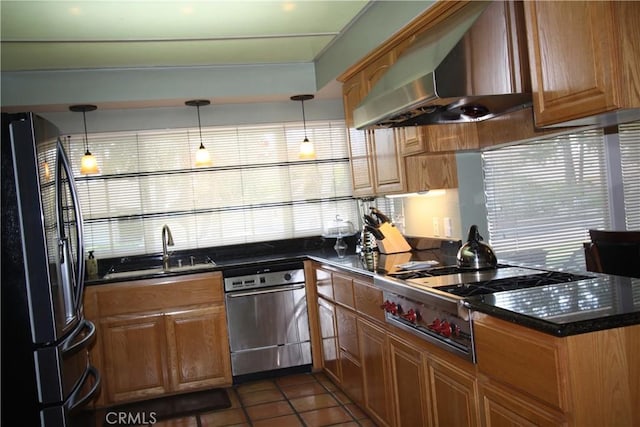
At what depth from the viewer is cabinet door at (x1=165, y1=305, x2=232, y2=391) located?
4270 millimetres

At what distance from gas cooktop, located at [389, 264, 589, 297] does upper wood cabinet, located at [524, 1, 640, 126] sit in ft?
2.07

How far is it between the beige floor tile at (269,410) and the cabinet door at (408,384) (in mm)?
1087

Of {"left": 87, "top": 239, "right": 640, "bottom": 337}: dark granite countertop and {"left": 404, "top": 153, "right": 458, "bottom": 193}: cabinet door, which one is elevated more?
{"left": 404, "top": 153, "right": 458, "bottom": 193}: cabinet door

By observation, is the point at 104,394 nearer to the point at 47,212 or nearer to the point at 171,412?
the point at 171,412

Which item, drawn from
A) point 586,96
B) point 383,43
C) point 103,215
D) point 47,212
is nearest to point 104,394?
point 103,215

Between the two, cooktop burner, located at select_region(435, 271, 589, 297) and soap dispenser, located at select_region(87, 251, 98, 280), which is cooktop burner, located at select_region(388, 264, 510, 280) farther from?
soap dispenser, located at select_region(87, 251, 98, 280)

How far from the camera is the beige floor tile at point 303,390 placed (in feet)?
13.5

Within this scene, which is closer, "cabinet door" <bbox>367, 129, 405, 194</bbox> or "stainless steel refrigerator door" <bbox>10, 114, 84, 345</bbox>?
"stainless steel refrigerator door" <bbox>10, 114, 84, 345</bbox>

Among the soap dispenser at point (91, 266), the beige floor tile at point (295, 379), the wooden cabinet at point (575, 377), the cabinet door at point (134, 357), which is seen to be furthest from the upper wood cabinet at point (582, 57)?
the soap dispenser at point (91, 266)

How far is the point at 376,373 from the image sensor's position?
3230 millimetres

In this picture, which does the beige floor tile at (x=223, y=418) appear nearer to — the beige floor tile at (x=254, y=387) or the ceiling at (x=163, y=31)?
the beige floor tile at (x=254, y=387)

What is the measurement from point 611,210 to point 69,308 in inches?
132

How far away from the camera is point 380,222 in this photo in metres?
4.11

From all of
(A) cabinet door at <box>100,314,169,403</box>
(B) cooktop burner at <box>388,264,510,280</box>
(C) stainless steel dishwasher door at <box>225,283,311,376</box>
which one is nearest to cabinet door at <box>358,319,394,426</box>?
(B) cooktop burner at <box>388,264,510,280</box>
